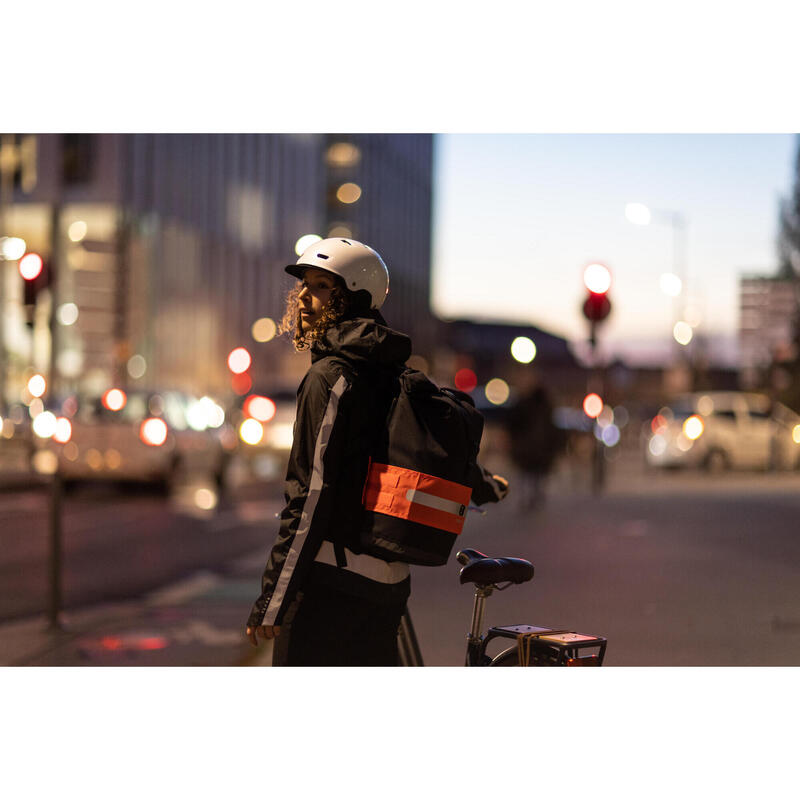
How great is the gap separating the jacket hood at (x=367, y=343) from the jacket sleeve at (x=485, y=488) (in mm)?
508

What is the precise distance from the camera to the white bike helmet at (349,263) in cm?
374

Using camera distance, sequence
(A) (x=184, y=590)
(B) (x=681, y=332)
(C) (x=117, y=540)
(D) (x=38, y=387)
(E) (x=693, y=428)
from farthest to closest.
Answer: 1. (B) (x=681, y=332)
2. (E) (x=693, y=428)
3. (C) (x=117, y=540)
4. (D) (x=38, y=387)
5. (A) (x=184, y=590)

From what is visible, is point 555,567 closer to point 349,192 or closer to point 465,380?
point 465,380

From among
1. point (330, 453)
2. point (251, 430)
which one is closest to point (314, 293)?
point (330, 453)

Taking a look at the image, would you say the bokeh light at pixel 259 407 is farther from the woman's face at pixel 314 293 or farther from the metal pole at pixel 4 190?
Result: the metal pole at pixel 4 190

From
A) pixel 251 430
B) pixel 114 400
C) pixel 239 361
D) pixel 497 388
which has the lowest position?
pixel 497 388

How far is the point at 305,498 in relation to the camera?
11.9ft

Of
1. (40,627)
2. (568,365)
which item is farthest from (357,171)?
(40,627)

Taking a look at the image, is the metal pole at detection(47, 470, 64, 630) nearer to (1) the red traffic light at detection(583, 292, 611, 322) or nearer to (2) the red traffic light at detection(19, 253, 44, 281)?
(2) the red traffic light at detection(19, 253, 44, 281)

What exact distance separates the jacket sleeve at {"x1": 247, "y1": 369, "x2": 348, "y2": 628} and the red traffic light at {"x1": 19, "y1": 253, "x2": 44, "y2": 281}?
6678mm

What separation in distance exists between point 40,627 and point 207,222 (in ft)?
158

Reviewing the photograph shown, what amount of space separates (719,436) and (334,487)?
2612 cm
